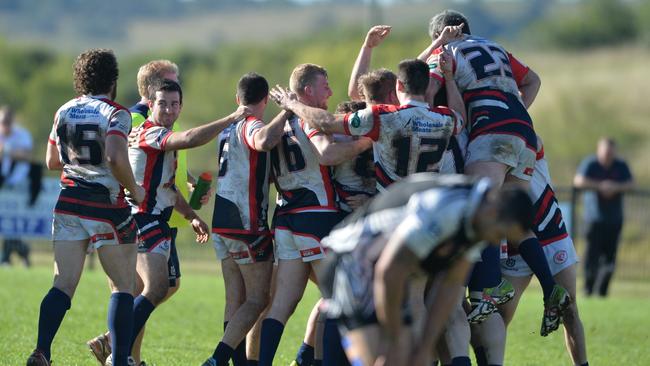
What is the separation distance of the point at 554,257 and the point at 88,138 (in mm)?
3544

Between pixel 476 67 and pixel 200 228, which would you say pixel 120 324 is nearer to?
pixel 200 228

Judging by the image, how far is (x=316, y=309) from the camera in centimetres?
821

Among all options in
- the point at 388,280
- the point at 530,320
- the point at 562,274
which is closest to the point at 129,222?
the point at 388,280

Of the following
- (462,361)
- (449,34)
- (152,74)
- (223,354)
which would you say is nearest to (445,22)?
(449,34)

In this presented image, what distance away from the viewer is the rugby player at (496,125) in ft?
25.8

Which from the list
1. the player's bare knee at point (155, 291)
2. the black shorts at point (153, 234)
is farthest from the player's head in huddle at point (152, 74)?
the player's bare knee at point (155, 291)

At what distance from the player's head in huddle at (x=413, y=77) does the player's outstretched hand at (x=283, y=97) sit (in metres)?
0.80

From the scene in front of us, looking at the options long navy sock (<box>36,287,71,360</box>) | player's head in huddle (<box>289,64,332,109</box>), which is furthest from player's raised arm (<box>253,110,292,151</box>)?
long navy sock (<box>36,287,71,360</box>)

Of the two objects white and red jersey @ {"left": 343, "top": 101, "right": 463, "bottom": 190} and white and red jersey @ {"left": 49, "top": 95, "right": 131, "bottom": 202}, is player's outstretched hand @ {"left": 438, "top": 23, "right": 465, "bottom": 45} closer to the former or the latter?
white and red jersey @ {"left": 343, "top": 101, "right": 463, "bottom": 190}

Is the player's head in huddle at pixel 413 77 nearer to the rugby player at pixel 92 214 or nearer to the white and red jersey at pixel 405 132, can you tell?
the white and red jersey at pixel 405 132

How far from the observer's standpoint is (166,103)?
8281 mm

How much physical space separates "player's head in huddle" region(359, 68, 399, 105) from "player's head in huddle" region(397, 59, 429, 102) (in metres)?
0.31

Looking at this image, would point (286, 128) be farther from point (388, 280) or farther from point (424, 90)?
point (388, 280)

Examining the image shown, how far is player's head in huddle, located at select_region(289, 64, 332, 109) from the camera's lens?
26.1 ft
